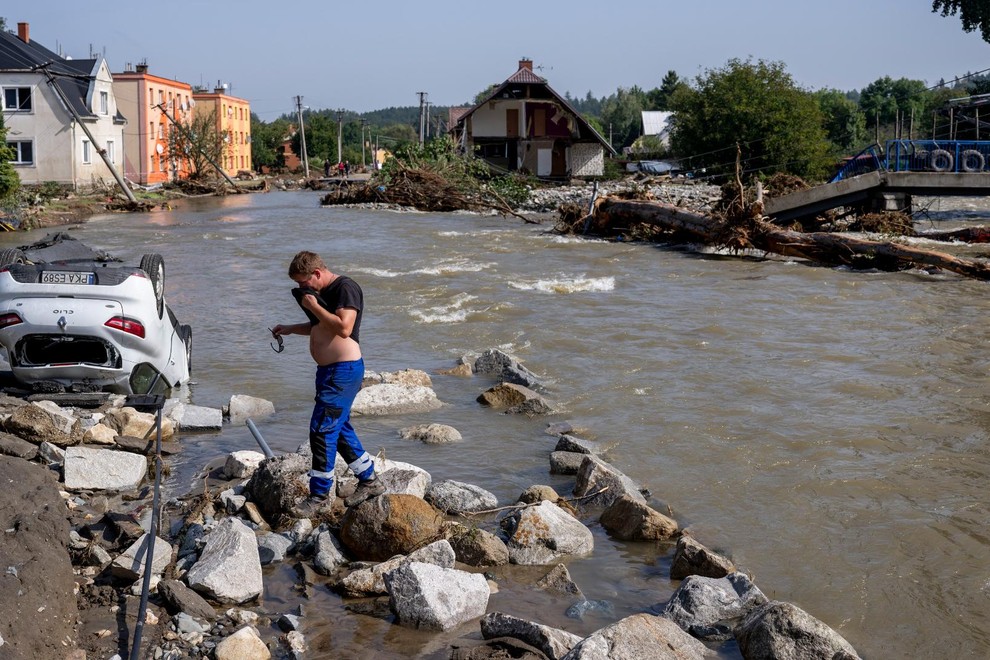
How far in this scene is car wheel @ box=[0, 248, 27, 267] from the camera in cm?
870

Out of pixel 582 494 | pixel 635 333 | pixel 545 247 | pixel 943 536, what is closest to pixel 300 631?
pixel 582 494

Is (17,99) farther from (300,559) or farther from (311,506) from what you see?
(300,559)

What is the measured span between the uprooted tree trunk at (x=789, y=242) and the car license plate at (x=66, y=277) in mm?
16295

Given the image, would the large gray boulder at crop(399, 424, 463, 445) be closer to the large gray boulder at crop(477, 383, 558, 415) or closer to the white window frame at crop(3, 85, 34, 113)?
the large gray boulder at crop(477, 383, 558, 415)

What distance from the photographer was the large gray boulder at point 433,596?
4.85 meters

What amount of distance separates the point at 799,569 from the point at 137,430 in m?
5.15

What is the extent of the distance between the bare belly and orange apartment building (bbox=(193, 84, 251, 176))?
211 feet

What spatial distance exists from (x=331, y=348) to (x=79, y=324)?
10.8 feet

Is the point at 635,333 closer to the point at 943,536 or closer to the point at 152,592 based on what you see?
the point at 943,536

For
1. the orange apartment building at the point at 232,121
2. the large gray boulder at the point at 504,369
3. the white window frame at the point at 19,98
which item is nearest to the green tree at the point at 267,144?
the orange apartment building at the point at 232,121

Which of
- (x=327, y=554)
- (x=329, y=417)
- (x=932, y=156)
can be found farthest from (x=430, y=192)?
(x=327, y=554)

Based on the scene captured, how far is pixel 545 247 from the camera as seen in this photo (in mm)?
26078

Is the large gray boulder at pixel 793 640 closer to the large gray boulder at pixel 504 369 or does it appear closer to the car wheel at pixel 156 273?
the large gray boulder at pixel 504 369

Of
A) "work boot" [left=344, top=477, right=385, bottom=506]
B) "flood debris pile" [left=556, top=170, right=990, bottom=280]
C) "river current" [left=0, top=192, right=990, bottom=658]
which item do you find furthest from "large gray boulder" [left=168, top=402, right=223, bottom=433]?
"flood debris pile" [left=556, top=170, right=990, bottom=280]
